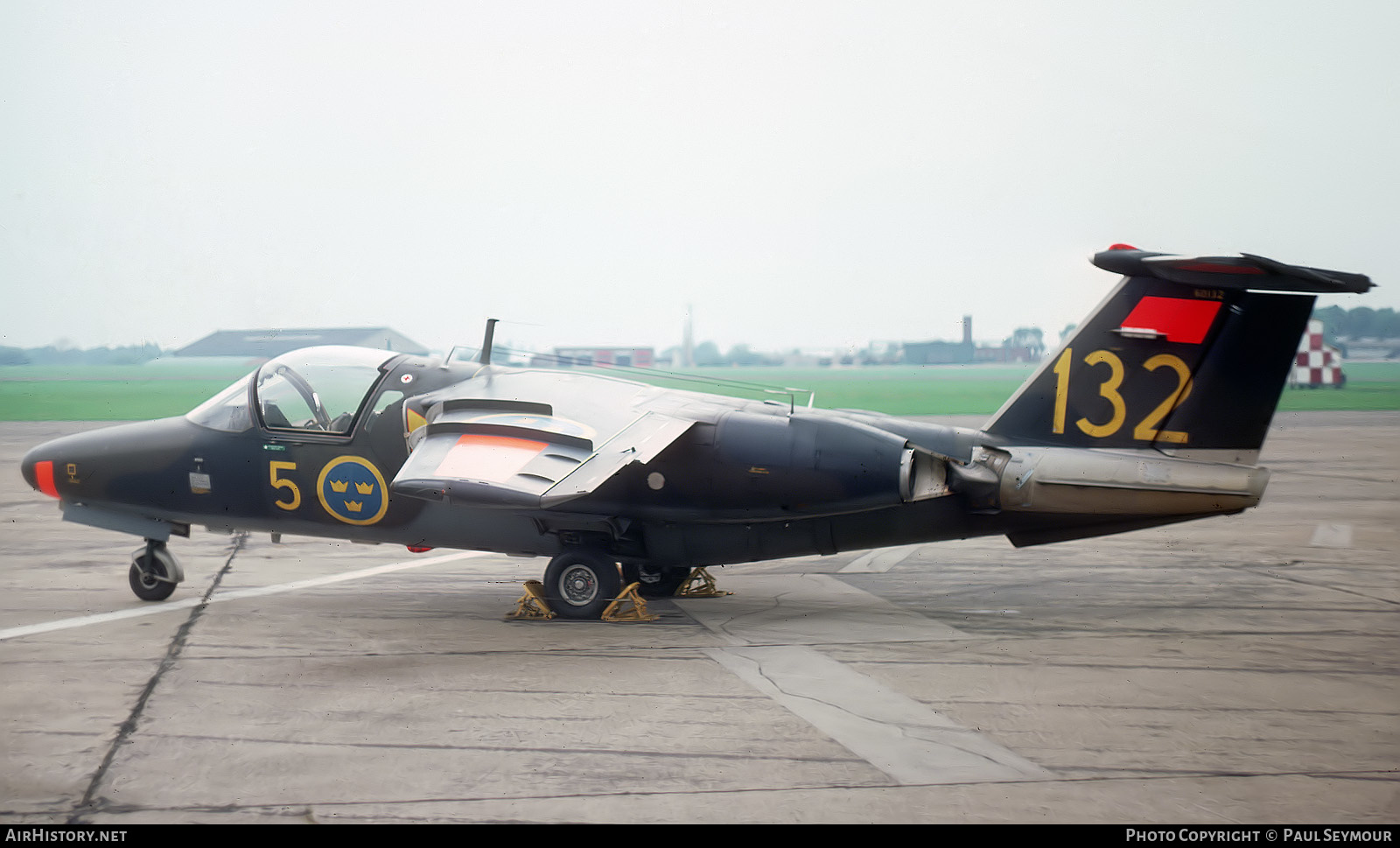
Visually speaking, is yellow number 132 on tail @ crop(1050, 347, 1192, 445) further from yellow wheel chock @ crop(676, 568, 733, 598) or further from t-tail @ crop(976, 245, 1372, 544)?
yellow wheel chock @ crop(676, 568, 733, 598)

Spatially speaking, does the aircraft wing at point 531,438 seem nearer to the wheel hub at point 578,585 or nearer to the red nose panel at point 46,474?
the wheel hub at point 578,585

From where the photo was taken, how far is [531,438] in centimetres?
995

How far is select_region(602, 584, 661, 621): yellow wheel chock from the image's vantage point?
1035cm

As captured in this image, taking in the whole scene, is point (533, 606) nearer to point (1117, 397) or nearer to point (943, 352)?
point (1117, 397)

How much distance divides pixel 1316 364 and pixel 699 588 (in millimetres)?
53466

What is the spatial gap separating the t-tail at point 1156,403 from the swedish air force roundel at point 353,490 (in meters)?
6.16

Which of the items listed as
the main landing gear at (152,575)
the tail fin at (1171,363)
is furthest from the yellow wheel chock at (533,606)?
the tail fin at (1171,363)

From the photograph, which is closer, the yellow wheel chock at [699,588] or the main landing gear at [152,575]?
the main landing gear at [152,575]

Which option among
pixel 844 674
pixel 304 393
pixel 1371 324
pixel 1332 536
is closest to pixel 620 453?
pixel 844 674

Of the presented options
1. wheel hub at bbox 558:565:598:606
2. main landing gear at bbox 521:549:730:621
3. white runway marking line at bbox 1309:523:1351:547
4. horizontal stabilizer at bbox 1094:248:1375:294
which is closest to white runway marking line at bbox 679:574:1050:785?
main landing gear at bbox 521:549:730:621

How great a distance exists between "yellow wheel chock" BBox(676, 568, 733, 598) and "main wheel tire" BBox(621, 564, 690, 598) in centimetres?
12

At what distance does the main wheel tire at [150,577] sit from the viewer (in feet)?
36.3
